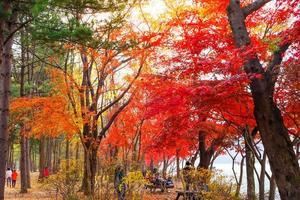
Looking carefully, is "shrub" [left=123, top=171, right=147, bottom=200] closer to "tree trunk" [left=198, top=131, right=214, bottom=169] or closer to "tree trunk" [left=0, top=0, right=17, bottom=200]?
"tree trunk" [left=0, top=0, right=17, bottom=200]

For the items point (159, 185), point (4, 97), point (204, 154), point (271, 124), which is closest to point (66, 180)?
point (4, 97)

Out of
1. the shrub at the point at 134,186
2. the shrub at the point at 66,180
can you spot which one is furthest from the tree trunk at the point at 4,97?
the shrub at the point at 134,186

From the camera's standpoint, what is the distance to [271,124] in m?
9.23

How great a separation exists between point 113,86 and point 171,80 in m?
9.21

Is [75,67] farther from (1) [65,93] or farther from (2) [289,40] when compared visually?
(2) [289,40]

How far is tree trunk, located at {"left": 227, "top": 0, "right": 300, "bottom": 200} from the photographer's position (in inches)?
348

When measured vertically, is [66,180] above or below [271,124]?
below

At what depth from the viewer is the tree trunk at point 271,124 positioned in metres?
8.85

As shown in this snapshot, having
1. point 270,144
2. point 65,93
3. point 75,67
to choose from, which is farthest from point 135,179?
point 75,67

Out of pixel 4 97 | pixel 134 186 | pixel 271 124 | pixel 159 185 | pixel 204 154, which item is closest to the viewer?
pixel 271 124

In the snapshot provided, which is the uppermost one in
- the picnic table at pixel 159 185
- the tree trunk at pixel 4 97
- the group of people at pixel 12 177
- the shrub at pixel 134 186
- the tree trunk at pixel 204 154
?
the tree trunk at pixel 4 97

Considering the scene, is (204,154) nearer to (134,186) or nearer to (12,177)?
(134,186)

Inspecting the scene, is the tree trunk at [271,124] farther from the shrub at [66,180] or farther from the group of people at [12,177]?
the group of people at [12,177]

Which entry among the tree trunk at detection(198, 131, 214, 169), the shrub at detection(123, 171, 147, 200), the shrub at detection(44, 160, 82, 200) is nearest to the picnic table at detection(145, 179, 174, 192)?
the tree trunk at detection(198, 131, 214, 169)
